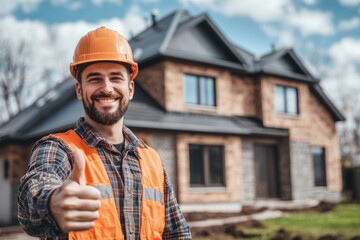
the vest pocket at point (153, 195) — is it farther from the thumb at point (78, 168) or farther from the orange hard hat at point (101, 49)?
the thumb at point (78, 168)

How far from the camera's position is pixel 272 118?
67.2 feet

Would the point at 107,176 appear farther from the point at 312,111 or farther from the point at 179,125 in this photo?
the point at 312,111

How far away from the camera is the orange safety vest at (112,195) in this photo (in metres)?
2.10

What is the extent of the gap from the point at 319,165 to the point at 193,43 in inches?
376

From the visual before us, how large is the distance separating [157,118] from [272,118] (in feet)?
22.2

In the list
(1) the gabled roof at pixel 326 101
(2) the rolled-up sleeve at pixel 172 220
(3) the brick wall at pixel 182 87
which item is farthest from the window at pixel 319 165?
(2) the rolled-up sleeve at pixel 172 220

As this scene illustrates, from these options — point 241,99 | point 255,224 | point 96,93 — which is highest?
point 241,99

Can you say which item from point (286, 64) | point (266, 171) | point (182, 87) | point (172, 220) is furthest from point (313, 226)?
point (172, 220)

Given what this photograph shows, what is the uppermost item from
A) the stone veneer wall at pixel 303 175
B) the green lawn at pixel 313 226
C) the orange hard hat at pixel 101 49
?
the orange hard hat at pixel 101 49

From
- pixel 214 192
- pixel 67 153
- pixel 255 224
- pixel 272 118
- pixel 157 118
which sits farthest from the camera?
pixel 272 118

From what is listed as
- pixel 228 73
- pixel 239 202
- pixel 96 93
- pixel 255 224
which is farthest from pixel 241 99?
pixel 96 93

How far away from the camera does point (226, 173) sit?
1778 centimetres

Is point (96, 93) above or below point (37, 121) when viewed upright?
below

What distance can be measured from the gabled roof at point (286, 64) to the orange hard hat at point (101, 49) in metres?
18.6
